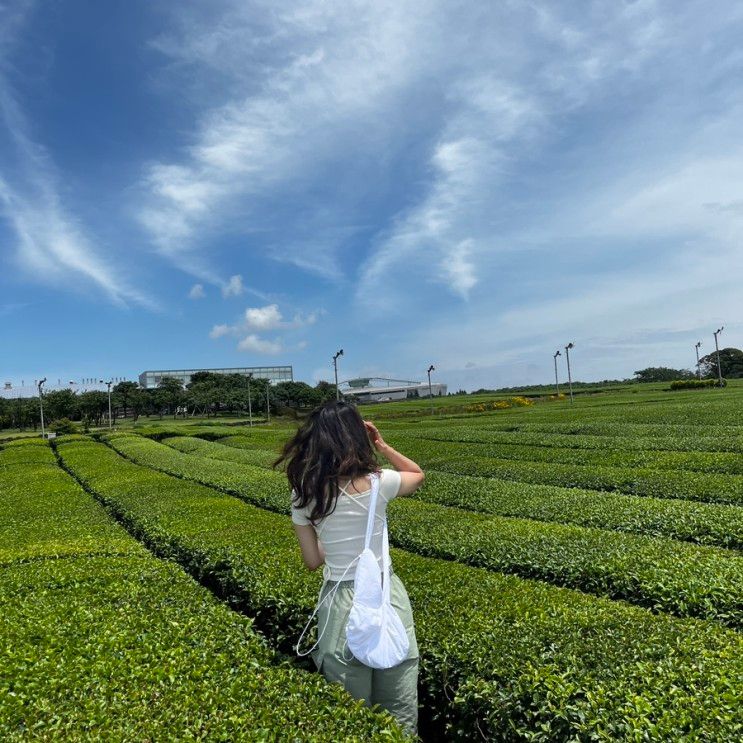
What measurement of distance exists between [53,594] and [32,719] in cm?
320

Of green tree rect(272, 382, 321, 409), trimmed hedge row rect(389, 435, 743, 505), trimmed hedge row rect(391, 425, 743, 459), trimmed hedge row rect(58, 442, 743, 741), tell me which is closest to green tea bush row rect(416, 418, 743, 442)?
trimmed hedge row rect(391, 425, 743, 459)

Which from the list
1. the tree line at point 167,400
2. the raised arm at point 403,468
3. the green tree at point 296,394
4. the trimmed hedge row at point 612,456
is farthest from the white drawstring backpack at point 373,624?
the green tree at point 296,394

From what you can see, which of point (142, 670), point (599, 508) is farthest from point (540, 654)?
point (599, 508)

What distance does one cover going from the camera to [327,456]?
3518 millimetres

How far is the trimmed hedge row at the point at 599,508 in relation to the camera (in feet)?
30.1

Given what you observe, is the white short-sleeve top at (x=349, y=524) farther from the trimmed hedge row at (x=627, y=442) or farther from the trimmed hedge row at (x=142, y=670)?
the trimmed hedge row at (x=627, y=442)

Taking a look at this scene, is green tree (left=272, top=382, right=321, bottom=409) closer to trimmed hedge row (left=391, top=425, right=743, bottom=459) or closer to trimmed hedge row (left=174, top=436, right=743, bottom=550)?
trimmed hedge row (left=391, top=425, right=743, bottom=459)

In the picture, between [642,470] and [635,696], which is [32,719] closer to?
[635,696]

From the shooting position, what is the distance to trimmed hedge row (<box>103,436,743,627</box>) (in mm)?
6070

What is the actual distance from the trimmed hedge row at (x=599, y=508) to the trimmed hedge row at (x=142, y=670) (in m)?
7.00

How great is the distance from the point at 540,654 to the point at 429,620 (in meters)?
1.15

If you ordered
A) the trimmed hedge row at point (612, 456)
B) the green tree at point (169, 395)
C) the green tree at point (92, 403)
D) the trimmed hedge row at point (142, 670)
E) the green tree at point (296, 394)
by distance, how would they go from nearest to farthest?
the trimmed hedge row at point (142, 670), the trimmed hedge row at point (612, 456), the green tree at point (92, 403), the green tree at point (169, 395), the green tree at point (296, 394)

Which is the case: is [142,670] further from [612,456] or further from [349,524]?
[612,456]

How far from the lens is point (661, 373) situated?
100m
